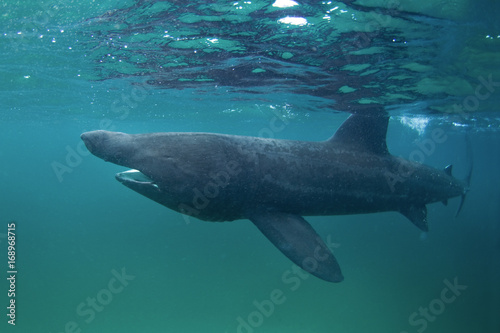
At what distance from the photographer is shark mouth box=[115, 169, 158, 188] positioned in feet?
15.0

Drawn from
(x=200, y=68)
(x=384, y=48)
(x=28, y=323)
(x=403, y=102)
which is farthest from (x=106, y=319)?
(x=403, y=102)

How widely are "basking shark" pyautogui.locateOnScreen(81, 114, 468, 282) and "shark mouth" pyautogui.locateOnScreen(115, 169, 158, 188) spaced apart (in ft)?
0.05

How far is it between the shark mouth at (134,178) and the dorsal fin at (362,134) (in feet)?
13.0

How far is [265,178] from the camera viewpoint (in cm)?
534

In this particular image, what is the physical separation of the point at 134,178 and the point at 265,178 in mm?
2126

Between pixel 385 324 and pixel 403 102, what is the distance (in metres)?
12.2

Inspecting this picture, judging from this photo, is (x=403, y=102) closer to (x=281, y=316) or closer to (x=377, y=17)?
(x=377, y=17)
